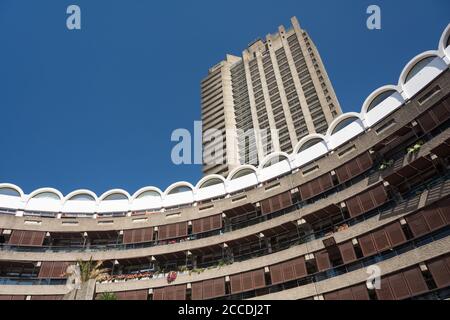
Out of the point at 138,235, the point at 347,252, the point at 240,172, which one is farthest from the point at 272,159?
the point at 138,235

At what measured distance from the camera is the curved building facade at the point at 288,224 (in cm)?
2300

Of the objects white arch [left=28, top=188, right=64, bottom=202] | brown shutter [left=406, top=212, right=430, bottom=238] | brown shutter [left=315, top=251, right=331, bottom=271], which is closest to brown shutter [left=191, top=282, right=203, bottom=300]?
brown shutter [left=315, top=251, right=331, bottom=271]

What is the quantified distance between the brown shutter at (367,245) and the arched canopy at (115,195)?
24.2m

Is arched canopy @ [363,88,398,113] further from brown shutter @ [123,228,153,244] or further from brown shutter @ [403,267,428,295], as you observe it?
brown shutter @ [123,228,153,244]

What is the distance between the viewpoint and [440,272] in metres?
20.0

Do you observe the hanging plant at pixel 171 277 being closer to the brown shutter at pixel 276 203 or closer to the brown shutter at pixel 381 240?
the brown shutter at pixel 276 203

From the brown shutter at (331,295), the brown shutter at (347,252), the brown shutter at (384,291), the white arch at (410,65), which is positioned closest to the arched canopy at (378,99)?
the white arch at (410,65)

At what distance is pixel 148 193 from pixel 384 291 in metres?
25.3

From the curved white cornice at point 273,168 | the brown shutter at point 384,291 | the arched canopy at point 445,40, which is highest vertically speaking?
the arched canopy at point 445,40

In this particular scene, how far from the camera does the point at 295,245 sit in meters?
28.1

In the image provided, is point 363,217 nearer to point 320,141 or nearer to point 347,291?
point 347,291

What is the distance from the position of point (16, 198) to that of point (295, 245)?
28.1m

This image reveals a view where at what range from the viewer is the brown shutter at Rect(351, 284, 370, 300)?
22.7 meters

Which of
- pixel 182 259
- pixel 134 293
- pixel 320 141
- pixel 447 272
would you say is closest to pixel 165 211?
pixel 182 259
